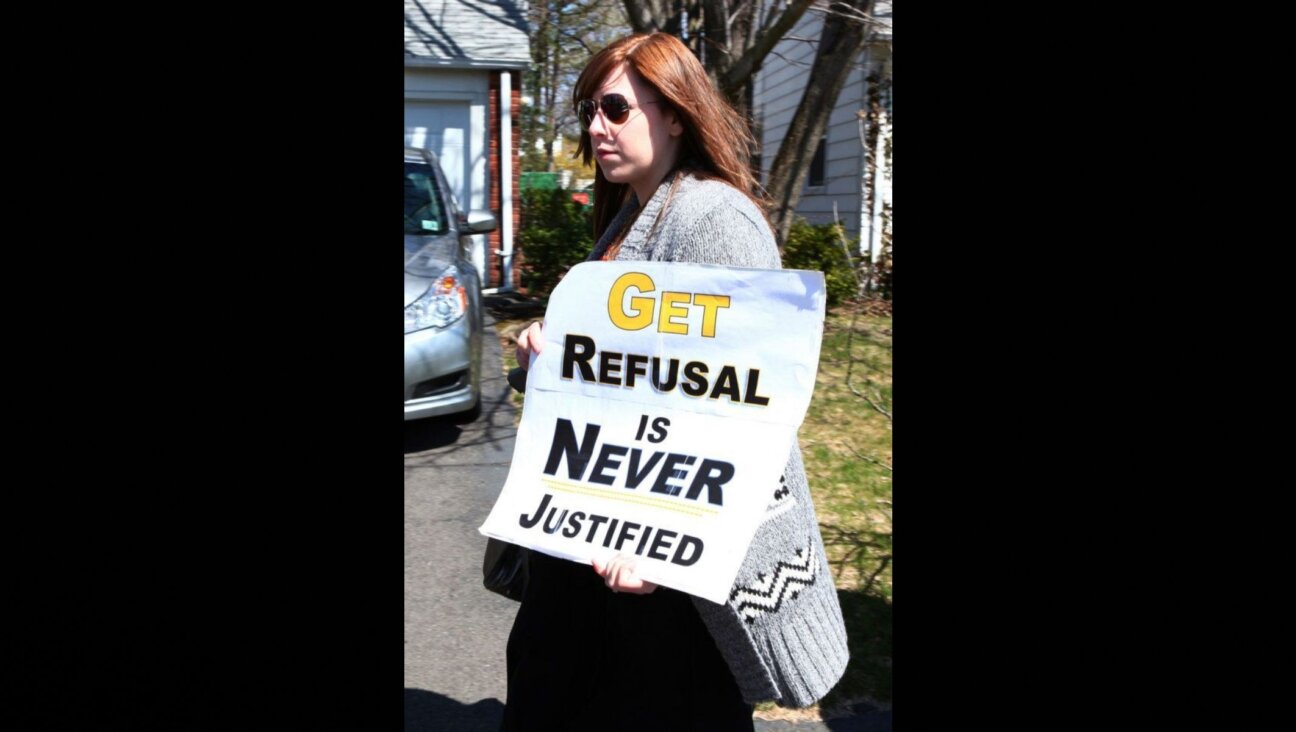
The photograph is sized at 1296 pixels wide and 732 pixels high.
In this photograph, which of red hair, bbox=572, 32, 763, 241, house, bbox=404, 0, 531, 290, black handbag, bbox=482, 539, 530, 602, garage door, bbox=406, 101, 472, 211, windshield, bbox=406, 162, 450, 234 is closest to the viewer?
red hair, bbox=572, 32, 763, 241

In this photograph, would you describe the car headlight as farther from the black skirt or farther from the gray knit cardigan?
the gray knit cardigan

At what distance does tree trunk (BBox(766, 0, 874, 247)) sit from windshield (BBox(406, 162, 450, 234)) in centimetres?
240

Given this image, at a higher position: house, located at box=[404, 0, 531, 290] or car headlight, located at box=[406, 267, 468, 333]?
house, located at box=[404, 0, 531, 290]

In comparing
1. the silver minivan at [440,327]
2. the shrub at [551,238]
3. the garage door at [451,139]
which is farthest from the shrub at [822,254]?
the silver minivan at [440,327]

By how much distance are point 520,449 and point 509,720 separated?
0.70m

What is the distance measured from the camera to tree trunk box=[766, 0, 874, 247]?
6785mm

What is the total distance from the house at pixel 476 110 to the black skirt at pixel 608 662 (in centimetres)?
1194

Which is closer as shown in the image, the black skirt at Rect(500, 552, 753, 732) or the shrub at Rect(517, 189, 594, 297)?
the black skirt at Rect(500, 552, 753, 732)

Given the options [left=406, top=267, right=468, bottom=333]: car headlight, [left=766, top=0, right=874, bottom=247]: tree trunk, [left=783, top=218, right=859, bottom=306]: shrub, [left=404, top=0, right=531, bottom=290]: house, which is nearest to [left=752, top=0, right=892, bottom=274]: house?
[left=783, top=218, right=859, bottom=306]: shrub

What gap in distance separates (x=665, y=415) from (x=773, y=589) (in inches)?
16.0

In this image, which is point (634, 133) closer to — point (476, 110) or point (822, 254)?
point (822, 254)

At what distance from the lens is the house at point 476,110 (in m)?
14.0

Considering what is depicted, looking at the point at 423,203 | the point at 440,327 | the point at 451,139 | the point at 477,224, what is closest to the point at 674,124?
the point at 440,327
